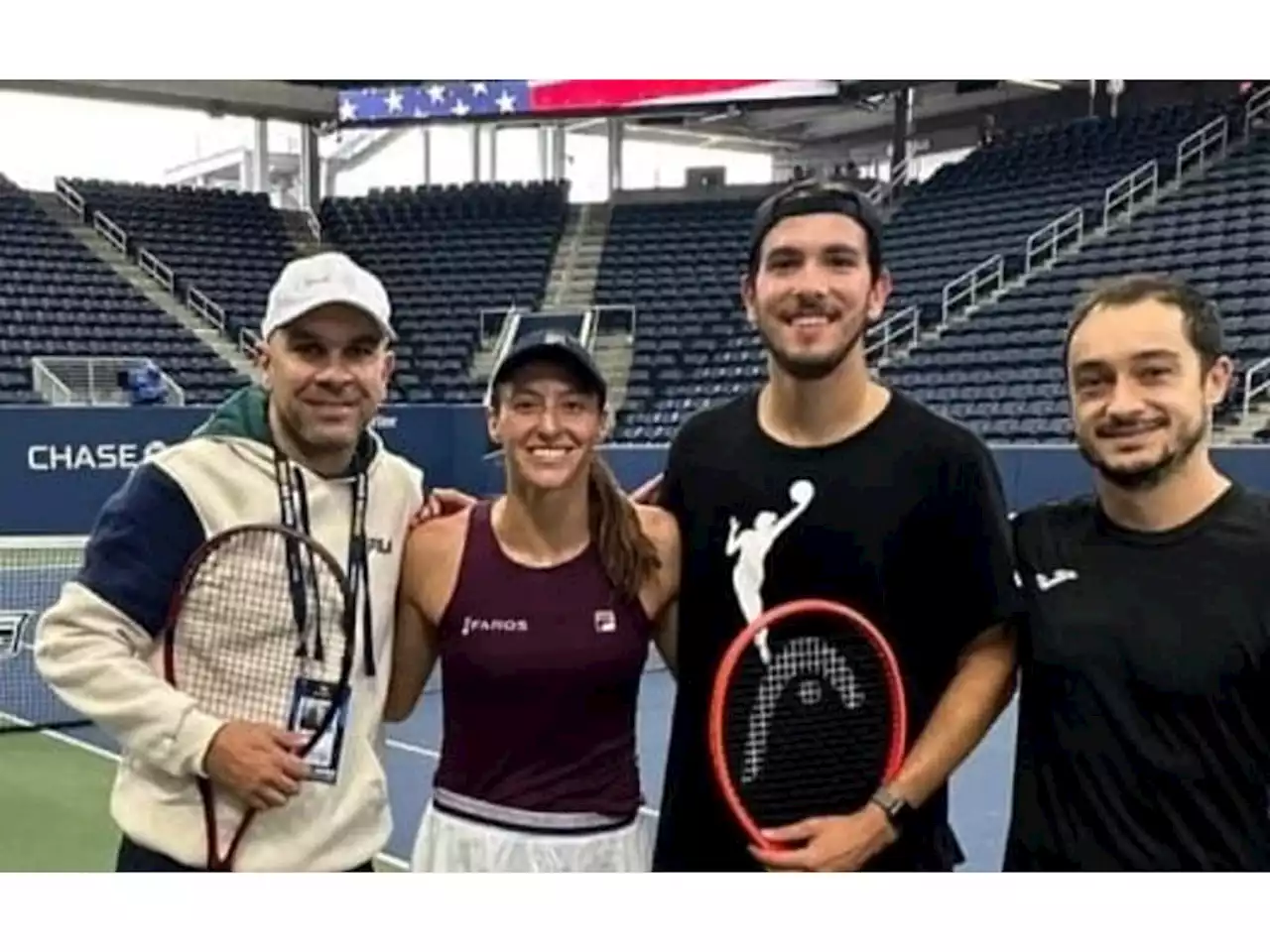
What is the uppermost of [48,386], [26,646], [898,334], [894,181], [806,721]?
[894,181]

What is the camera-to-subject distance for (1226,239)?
32.6ft

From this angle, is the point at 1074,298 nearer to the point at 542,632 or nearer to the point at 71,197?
the point at 71,197

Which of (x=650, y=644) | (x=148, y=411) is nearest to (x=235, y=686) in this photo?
(x=650, y=644)

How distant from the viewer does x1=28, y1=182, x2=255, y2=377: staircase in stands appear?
1267 cm

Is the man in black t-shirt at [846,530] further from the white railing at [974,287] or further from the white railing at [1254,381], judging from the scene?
the white railing at [974,287]

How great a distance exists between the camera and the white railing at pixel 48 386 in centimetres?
1053

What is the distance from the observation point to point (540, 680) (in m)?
1.57

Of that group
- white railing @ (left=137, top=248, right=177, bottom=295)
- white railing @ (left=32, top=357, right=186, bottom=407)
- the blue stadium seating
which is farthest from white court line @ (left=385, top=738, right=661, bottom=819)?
white railing @ (left=137, top=248, right=177, bottom=295)

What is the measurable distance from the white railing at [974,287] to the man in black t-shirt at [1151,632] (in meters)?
10.0

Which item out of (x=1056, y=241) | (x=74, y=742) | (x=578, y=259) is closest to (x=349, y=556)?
(x=74, y=742)

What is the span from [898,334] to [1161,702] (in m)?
9.96

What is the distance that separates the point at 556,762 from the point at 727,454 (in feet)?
1.28

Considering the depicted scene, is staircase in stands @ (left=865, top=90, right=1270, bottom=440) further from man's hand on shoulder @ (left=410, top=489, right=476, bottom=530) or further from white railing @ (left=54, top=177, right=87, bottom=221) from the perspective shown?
man's hand on shoulder @ (left=410, top=489, right=476, bottom=530)
